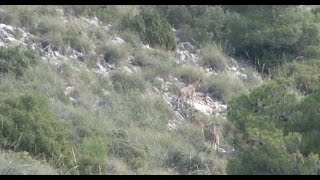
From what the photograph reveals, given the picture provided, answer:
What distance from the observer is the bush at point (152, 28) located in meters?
13.7

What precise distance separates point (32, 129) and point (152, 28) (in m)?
5.56

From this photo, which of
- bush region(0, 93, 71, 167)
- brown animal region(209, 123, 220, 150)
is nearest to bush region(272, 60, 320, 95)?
brown animal region(209, 123, 220, 150)

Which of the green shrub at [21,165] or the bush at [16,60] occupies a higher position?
the green shrub at [21,165]

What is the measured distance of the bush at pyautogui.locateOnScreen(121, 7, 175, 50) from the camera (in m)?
13.7

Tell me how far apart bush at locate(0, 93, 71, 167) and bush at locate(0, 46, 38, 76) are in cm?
160

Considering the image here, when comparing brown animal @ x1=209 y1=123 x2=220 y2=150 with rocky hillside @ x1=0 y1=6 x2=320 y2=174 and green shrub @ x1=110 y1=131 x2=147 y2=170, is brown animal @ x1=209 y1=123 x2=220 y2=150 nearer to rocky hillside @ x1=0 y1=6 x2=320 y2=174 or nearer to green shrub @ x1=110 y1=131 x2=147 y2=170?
rocky hillside @ x1=0 y1=6 x2=320 y2=174

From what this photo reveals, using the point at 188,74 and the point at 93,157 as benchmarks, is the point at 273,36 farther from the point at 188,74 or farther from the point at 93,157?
the point at 93,157

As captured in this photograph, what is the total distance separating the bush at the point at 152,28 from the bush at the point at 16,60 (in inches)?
114

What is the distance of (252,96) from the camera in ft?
27.7

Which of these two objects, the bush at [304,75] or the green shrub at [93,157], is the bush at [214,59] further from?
the green shrub at [93,157]

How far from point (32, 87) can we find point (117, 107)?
3.95 feet

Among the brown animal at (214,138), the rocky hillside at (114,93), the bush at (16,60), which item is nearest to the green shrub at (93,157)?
the rocky hillside at (114,93)
